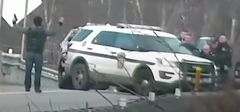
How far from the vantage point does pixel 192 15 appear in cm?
1345

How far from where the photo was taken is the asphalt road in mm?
10512

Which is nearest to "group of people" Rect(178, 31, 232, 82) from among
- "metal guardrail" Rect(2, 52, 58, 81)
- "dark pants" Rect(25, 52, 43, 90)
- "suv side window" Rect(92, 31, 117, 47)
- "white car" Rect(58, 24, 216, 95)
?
"white car" Rect(58, 24, 216, 95)

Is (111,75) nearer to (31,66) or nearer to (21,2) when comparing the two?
(31,66)

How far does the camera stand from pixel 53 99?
12.0 meters

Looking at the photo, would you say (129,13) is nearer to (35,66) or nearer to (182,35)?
(182,35)

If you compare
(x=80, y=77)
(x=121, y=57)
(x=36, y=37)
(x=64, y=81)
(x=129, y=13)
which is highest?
(x=129, y=13)

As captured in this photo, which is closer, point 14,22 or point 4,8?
point 14,22

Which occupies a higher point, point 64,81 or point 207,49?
point 207,49

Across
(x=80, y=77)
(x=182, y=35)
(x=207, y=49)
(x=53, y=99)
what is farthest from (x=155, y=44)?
(x=53, y=99)

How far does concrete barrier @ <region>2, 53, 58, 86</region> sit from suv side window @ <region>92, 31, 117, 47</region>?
5.41ft

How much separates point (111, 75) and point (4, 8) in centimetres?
362

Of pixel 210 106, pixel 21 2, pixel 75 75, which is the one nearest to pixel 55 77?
pixel 75 75

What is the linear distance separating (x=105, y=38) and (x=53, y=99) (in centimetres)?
233

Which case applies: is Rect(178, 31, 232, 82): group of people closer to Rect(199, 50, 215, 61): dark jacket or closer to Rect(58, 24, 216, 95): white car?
Rect(199, 50, 215, 61): dark jacket
